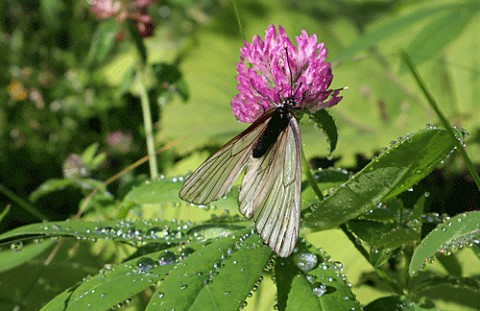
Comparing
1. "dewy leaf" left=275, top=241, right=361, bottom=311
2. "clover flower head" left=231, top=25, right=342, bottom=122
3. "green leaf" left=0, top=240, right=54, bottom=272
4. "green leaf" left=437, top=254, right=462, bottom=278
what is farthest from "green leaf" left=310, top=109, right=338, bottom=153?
"green leaf" left=0, top=240, right=54, bottom=272

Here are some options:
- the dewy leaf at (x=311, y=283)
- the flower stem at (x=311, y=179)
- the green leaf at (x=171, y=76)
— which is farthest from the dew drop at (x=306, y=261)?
the green leaf at (x=171, y=76)

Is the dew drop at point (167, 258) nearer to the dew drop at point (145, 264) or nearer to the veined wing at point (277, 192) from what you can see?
the dew drop at point (145, 264)

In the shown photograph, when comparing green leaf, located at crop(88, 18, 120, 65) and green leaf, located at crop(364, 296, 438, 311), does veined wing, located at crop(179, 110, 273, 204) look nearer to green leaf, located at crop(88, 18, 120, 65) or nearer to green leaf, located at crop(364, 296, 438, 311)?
green leaf, located at crop(364, 296, 438, 311)

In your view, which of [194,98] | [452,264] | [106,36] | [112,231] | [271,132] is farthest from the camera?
[194,98]

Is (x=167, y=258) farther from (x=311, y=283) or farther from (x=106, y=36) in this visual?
(x=106, y=36)

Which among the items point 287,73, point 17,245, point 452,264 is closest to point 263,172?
point 287,73

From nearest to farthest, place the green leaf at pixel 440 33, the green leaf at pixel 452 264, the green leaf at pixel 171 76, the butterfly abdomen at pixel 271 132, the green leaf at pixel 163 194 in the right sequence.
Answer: the butterfly abdomen at pixel 271 132 → the green leaf at pixel 163 194 → the green leaf at pixel 452 264 → the green leaf at pixel 440 33 → the green leaf at pixel 171 76
